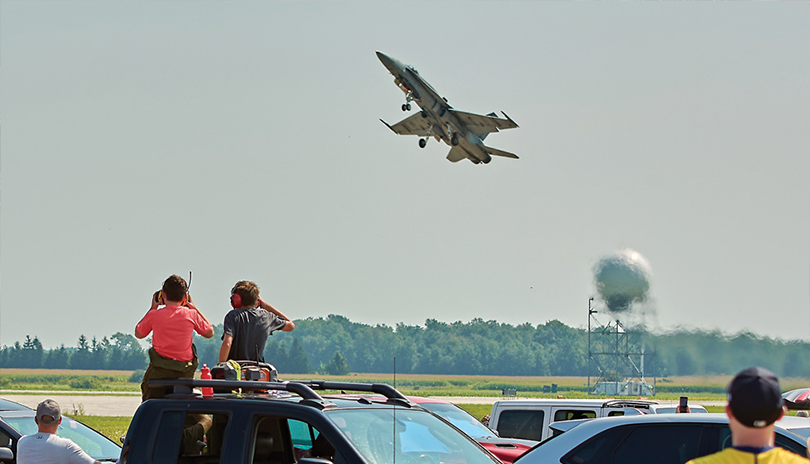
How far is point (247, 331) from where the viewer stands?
7.94 metres

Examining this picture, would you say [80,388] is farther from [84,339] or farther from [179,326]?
[179,326]

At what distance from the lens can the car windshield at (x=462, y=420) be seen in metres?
12.2

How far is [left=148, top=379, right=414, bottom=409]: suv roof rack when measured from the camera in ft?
18.7

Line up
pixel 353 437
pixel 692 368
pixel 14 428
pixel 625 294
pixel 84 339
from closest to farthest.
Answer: pixel 353 437 → pixel 14 428 → pixel 692 368 → pixel 625 294 → pixel 84 339

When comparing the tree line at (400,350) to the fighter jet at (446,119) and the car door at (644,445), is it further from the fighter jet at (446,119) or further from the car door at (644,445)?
the car door at (644,445)

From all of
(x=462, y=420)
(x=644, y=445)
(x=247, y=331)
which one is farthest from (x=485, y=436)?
(x=644, y=445)

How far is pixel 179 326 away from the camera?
7.27 meters

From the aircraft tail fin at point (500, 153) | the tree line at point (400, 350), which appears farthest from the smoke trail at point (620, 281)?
the tree line at point (400, 350)

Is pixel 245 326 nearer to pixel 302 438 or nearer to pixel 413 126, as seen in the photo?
pixel 302 438

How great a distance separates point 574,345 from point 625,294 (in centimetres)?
9331

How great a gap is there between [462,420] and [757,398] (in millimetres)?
10036

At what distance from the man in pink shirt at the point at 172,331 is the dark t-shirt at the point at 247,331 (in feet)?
1.29

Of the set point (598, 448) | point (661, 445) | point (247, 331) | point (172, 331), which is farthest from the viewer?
point (247, 331)

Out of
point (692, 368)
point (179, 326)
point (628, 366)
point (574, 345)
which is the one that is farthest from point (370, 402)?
point (574, 345)
